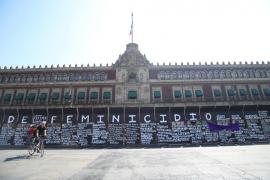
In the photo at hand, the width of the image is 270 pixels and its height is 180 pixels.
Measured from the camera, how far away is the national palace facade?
91.5 feet

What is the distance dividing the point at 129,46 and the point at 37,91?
1672cm

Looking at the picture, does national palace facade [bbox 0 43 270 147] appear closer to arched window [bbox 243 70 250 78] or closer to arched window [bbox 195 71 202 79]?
arched window [bbox 243 70 250 78]

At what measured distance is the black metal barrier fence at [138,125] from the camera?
1069 inches

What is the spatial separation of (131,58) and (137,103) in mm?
8115

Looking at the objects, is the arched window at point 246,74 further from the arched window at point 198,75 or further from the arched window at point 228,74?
the arched window at point 198,75

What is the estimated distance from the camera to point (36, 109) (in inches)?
1221

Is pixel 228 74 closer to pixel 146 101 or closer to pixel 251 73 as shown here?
pixel 251 73

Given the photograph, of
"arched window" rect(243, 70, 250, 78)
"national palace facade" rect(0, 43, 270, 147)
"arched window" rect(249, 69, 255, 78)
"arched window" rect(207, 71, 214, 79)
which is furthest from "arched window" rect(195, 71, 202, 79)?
"arched window" rect(249, 69, 255, 78)

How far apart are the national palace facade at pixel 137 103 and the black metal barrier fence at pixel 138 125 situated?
5.0 inches

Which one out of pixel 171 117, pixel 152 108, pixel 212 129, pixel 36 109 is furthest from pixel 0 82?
pixel 212 129

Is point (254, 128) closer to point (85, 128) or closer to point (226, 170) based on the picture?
point (85, 128)

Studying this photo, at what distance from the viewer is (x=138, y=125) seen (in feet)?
94.4

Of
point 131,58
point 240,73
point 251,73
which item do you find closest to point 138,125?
point 131,58

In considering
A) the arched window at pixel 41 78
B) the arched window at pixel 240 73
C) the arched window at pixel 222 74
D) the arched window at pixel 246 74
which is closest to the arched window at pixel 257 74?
the arched window at pixel 246 74
